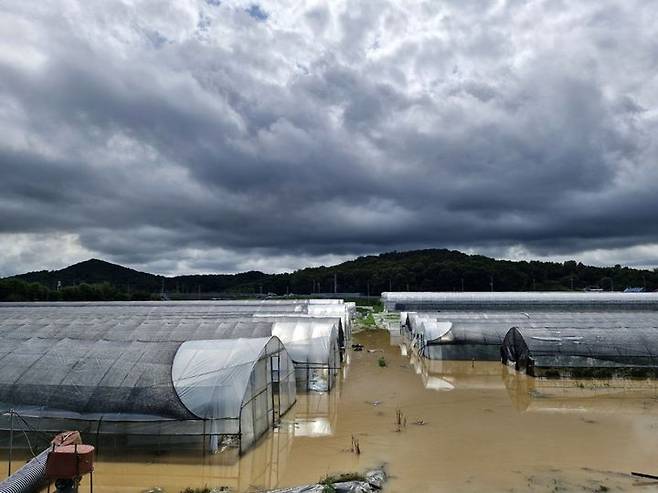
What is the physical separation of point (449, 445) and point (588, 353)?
12650 mm

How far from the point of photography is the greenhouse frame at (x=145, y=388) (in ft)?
39.6

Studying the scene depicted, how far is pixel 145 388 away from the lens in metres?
12.6

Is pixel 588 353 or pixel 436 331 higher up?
pixel 436 331

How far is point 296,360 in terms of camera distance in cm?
2020

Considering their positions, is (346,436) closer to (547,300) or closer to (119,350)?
(119,350)

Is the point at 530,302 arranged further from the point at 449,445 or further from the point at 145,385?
the point at 145,385

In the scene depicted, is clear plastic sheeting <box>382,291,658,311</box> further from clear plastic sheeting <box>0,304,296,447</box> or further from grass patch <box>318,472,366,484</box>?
grass patch <box>318,472,366,484</box>

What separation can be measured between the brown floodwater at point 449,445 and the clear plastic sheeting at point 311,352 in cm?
83

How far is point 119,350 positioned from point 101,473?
12.4ft

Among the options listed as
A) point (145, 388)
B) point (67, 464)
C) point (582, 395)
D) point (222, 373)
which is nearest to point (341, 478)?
point (222, 373)

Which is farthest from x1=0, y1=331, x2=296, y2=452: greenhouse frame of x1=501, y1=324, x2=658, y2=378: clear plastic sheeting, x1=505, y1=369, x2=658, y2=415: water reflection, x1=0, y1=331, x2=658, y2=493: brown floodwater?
x1=501, y1=324, x2=658, y2=378: clear plastic sheeting

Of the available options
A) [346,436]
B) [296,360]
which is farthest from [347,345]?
[346,436]

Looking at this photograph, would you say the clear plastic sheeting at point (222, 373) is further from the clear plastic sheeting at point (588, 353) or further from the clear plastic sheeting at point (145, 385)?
the clear plastic sheeting at point (588, 353)

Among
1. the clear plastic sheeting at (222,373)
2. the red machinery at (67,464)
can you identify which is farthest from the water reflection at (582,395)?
the red machinery at (67,464)
